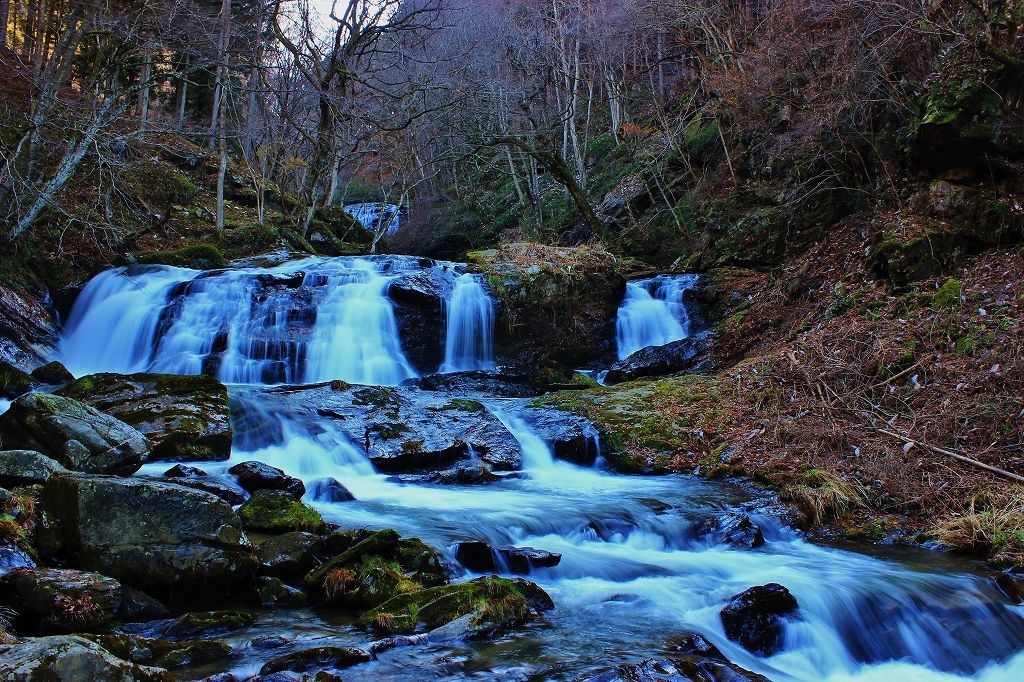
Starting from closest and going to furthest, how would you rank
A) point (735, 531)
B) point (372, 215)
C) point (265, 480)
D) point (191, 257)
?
point (735, 531) < point (265, 480) < point (191, 257) < point (372, 215)

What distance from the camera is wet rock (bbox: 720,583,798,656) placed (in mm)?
4676

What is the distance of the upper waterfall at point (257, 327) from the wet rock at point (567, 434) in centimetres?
345

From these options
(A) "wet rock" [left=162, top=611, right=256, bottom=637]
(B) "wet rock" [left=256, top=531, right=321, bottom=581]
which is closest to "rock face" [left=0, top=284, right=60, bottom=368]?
(B) "wet rock" [left=256, top=531, right=321, bottom=581]

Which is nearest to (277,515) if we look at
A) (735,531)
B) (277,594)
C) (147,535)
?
(277,594)

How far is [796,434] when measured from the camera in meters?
8.18

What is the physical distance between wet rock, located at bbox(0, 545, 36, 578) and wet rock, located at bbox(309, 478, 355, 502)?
9.18 ft

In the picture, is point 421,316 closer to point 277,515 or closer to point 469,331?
point 469,331

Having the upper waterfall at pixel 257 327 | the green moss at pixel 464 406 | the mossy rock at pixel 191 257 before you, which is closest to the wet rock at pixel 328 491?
the green moss at pixel 464 406

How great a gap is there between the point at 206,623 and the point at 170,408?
436 cm

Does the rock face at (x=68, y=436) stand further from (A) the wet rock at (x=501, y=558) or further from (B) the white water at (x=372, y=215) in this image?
(B) the white water at (x=372, y=215)

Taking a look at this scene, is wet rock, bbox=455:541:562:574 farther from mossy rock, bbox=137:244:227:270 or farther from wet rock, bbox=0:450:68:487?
mossy rock, bbox=137:244:227:270

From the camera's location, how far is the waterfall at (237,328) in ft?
38.3

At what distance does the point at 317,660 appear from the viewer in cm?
375

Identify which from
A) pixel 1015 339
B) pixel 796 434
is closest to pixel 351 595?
pixel 796 434
